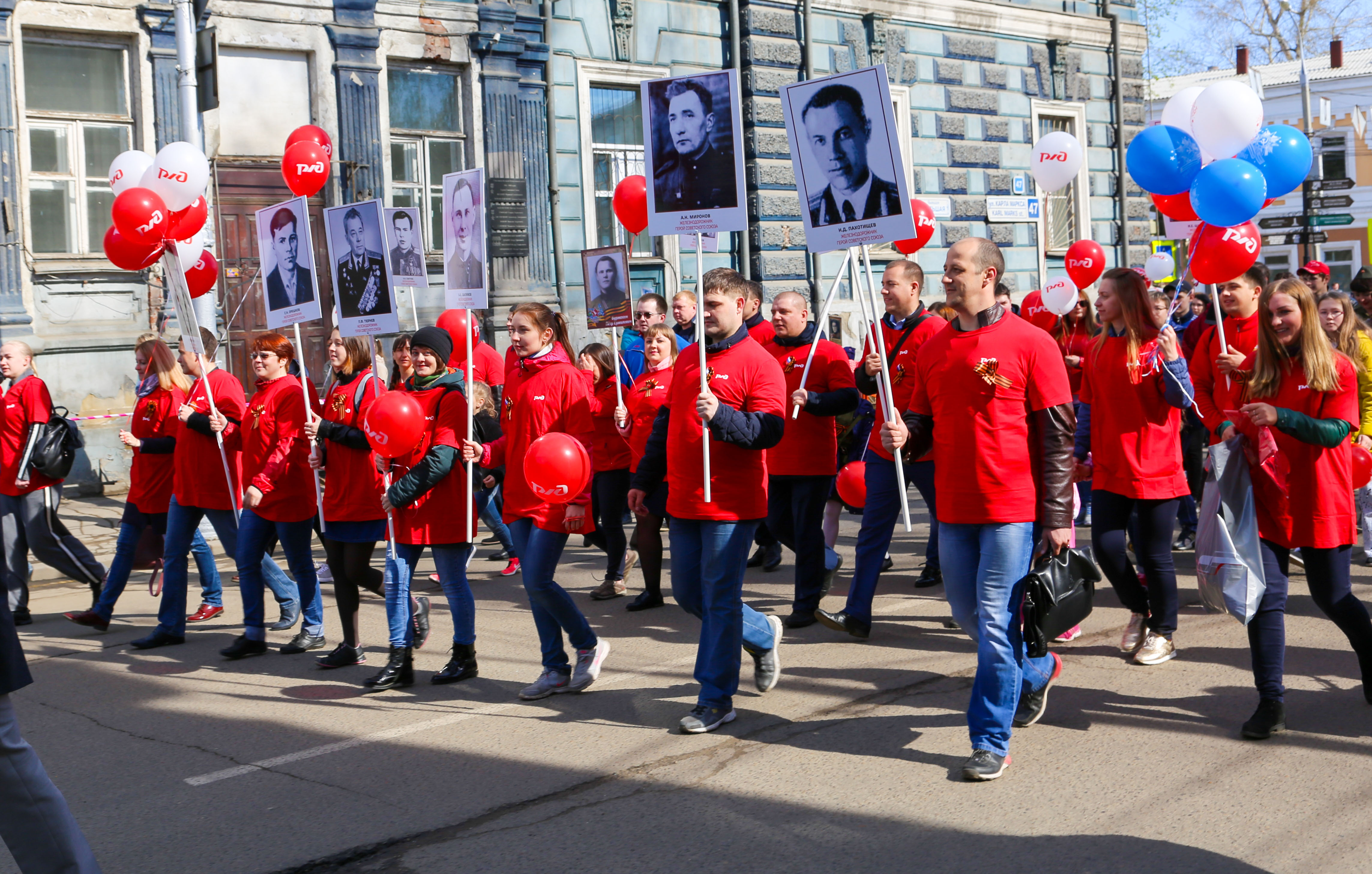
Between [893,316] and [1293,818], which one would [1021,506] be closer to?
[1293,818]

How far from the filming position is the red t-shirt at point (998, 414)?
4.82m

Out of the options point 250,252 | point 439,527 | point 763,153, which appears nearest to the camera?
point 439,527

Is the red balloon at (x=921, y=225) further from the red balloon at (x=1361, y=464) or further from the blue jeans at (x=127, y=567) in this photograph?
the blue jeans at (x=127, y=567)

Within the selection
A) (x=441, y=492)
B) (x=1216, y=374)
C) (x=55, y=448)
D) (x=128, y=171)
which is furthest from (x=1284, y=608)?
(x=128, y=171)

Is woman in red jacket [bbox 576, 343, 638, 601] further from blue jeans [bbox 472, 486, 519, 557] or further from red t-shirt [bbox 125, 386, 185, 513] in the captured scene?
red t-shirt [bbox 125, 386, 185, 513]

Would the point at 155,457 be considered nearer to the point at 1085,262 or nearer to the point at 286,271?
the point at 286,271

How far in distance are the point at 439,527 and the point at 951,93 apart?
15.9m

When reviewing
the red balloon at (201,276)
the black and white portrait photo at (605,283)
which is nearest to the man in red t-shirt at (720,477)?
the black and white portrait photo at (605,283)

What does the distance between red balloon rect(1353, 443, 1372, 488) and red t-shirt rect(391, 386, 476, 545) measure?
3973mm

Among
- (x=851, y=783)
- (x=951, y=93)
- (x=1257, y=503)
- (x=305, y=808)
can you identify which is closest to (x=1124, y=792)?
(x=851, y=783)

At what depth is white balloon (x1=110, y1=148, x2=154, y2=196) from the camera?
8477mm

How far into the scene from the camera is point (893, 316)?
305 inches

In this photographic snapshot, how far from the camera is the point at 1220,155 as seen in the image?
6.13 meters

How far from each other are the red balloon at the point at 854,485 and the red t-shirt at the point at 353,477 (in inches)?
105
